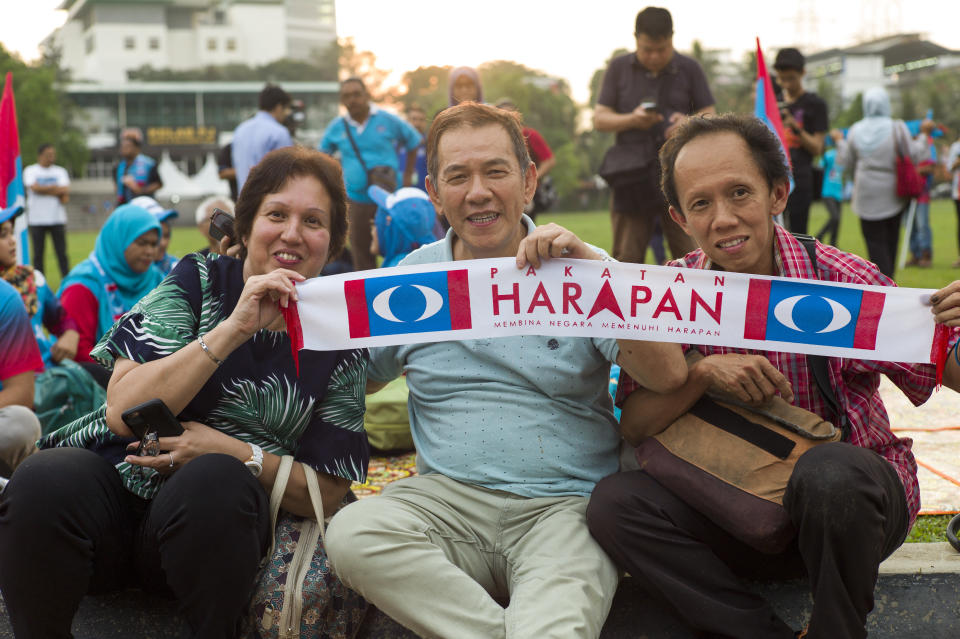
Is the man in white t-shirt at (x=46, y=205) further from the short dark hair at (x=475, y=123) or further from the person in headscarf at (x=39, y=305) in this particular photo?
the short dark hair at (x=475, y=123)

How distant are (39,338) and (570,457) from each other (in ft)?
11.9

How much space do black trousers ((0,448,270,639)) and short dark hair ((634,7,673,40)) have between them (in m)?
4.46

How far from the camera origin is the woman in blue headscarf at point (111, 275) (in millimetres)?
5465

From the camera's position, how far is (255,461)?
2.55 m

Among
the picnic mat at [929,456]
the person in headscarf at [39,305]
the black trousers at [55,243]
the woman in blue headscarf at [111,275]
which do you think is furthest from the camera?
the black trousers at [55,243]

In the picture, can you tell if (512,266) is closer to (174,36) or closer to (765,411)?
(765,411)

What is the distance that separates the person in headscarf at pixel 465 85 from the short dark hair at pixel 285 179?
5.33 metres

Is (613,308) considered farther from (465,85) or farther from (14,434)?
(465,85)

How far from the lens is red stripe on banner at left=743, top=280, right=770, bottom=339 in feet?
8.52

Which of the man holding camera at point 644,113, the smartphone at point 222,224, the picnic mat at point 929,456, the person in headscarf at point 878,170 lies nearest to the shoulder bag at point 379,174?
the man holding camera at point 644,113

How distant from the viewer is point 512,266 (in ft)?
8.71

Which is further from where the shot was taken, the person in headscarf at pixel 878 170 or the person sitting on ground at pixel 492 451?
the person in headscarf at pixel 878 170

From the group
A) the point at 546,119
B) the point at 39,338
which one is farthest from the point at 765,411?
the point at 546,119

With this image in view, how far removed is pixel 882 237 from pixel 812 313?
7.43m
